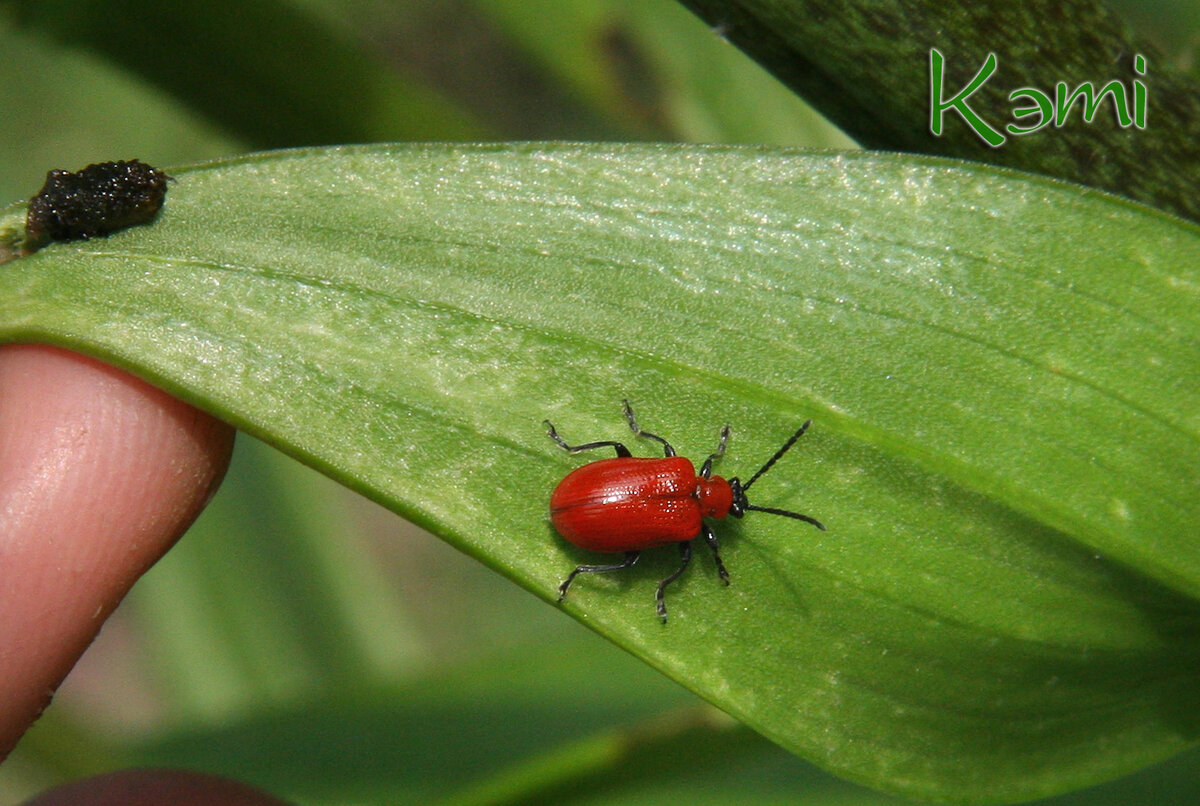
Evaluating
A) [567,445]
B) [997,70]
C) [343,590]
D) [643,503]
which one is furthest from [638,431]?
[343,590]

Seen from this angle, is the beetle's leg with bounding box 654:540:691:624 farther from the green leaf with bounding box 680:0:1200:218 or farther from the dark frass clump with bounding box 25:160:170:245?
the dark frass clump with bounding box 25:160:170:245

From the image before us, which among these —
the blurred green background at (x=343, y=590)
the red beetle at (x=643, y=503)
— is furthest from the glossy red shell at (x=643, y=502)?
the blurred green background at (x=343, y=590)

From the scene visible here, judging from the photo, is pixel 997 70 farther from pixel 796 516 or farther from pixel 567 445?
pixel 567 445

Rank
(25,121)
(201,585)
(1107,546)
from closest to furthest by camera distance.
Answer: (1107,546) < (201,585) < (25,121)

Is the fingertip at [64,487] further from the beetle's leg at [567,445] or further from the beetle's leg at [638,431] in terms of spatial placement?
the beetle's leg at [638,431]

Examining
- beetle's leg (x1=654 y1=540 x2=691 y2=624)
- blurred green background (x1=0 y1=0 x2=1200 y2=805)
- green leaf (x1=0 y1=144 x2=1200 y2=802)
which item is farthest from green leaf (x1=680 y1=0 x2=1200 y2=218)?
beetle's leg (x1=654 y1=540 x2=691 y2=624)

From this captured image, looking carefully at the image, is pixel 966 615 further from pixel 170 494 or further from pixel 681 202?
pixel 170 494

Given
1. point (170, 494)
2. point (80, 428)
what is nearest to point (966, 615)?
point (170, 494)
